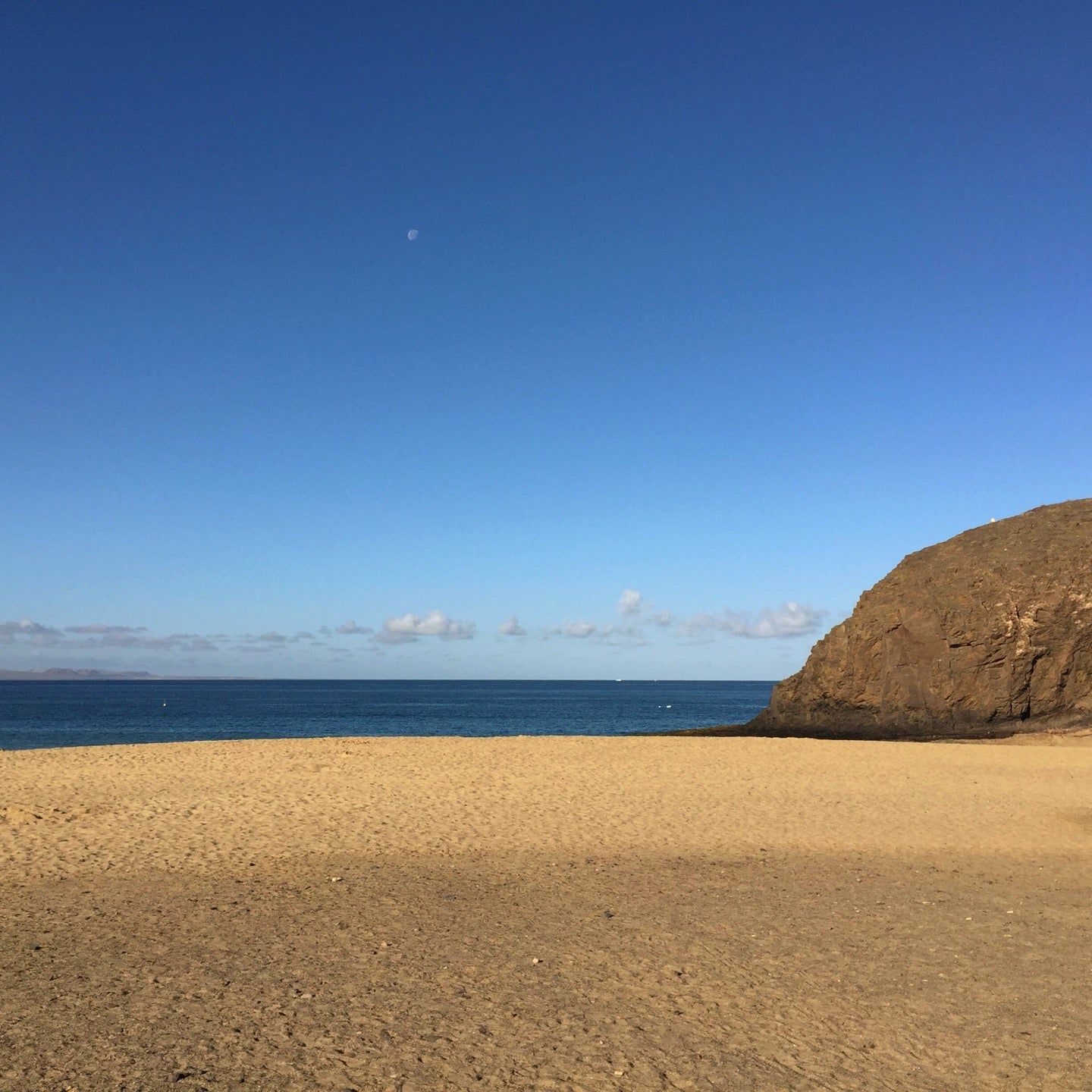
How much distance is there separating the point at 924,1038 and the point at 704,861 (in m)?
5.90

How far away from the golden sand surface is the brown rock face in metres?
15.3

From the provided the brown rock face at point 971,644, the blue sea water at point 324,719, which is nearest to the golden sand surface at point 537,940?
the brown rock face at point 971,644

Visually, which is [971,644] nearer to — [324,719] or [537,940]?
[537,940]

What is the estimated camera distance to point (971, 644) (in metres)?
32.5

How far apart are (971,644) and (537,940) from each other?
93.5 feet

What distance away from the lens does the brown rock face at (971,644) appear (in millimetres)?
31281

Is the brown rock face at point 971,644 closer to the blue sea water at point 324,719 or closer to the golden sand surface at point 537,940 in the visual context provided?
the blue sea water at point 324,719

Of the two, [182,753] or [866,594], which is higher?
[866,594]

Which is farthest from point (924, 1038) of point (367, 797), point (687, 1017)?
point (367, 797)

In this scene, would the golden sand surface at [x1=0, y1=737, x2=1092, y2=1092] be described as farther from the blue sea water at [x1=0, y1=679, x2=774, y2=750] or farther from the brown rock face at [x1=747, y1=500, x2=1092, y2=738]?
the blue sea water at [x1=0, y1=679, x2=774, y2=750]

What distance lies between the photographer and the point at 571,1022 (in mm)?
6406

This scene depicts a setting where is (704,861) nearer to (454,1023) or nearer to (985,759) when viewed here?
(454,1023)

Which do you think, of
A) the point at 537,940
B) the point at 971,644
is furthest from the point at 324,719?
the point at 537,940

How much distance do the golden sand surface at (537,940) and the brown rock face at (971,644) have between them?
15285 millimetres
